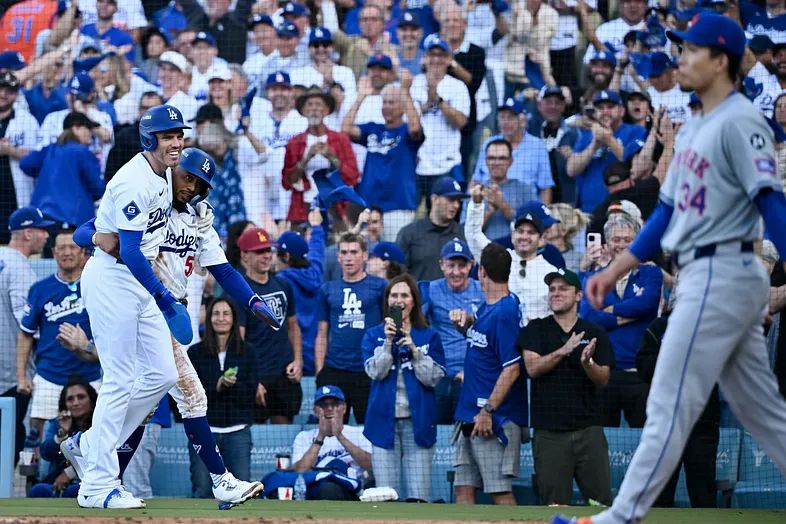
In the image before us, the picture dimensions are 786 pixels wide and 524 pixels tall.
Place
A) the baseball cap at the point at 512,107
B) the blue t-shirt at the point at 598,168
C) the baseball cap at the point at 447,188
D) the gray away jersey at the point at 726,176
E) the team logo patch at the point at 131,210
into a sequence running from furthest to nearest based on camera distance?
the baseball cap at the point at 512,107 → the blue t-shirt at the point at 598,168 → the baseball cap at the point at 447,188 → the team logo patch at the point at 131,210 → the gray away jersey at the point at 726,176

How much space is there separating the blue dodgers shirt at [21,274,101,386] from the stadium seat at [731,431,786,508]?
15.2 feet

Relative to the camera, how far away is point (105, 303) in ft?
19.2

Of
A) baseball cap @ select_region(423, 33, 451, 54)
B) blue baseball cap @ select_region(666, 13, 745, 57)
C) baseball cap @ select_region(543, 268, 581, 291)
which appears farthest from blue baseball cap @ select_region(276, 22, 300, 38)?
blue baseball cap @ select_region(666, 13, 745, 57)

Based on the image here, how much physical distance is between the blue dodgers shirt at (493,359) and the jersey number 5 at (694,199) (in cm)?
377

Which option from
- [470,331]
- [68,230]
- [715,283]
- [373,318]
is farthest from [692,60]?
[68,230]

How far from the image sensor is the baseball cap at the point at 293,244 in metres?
9.23

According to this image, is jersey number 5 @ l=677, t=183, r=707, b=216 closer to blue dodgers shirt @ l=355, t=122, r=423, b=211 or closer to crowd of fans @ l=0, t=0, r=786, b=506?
crowd of fans @ l=0, t=0, r=786, b=506

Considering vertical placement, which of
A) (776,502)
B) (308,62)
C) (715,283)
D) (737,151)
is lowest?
(776,502)

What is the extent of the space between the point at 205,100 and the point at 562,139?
10.9 ft

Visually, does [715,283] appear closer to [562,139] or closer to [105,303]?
[105,303]

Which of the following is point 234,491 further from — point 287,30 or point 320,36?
point 287,30

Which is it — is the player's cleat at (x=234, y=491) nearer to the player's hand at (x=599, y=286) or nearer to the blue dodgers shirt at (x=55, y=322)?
the player's hand at (x=599, y=286)

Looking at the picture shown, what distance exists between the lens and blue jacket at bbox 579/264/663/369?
8.45m

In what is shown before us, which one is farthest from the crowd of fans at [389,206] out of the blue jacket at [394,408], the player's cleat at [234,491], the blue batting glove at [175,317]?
the blue batting glove at [175,317]
